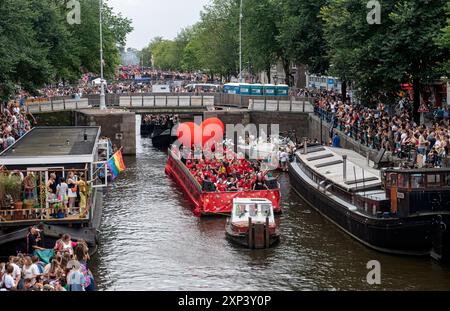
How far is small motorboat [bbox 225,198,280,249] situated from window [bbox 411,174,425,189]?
605cm

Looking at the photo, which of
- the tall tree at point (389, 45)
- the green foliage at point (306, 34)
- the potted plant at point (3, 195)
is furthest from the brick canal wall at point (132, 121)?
the potted plant at point (3, 195)

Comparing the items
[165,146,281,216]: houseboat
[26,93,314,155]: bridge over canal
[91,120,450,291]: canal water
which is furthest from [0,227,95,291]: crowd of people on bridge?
[26,93,314,155]: bridge over canal

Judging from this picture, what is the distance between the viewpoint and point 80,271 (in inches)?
850

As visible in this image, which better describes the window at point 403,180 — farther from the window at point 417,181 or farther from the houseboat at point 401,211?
the window at point 417,181

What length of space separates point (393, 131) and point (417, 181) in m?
14.1

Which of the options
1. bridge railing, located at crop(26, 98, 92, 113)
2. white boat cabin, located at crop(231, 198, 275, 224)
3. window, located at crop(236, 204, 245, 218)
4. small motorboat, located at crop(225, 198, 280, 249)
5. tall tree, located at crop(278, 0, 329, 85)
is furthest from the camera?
bridge railing, located at crop(26, 98, 92, 113)

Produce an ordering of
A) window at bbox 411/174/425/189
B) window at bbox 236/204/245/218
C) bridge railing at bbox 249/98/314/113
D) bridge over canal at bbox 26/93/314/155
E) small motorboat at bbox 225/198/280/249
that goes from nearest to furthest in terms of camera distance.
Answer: window at bbox 411/174/425/189
small motorboat at bbox 225/198/280/249
window at bbox 236/204/245/218
bridge over canal at bbox 26/93/314/155
bridge railing at bbox 249/98/314/113

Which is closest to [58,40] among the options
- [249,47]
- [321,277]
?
[249,47]

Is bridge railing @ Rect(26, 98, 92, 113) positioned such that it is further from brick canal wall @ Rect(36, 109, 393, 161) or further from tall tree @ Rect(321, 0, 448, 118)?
tall tree @ Rect(321, 0, 448, 118)

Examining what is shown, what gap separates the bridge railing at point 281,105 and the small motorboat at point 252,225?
33729 millimetres

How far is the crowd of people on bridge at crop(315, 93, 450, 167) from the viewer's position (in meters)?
34.8

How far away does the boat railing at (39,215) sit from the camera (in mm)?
28192

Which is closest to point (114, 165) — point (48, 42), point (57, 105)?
point (57, 105)

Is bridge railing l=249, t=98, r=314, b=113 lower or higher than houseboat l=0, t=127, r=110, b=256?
higher
